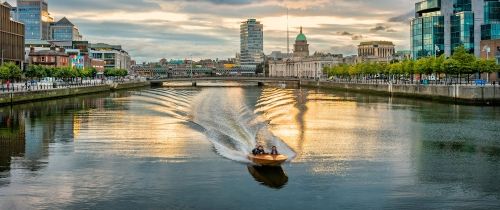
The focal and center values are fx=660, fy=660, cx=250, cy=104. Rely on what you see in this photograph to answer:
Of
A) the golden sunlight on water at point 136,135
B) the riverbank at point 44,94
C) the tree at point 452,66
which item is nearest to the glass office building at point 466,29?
the tree at point 452,66

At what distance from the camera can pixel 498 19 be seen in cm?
14100

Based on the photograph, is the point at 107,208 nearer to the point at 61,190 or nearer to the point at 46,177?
the point at 61,190

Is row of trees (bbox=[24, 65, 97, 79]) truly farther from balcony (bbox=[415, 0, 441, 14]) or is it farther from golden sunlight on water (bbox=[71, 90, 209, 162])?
balcony (bbox=[415, 0, 441, 14])

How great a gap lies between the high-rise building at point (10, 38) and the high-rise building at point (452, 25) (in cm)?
9239

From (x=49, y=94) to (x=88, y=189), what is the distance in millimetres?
75257

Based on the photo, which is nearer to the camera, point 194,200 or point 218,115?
point 194,200

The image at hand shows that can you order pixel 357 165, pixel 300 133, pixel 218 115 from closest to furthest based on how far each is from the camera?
pixel 357 165 → pixel 300 133 → pixel 218 115

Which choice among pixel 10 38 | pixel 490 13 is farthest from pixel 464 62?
pixel 10 38

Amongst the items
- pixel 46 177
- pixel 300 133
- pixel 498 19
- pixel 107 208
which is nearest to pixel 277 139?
pixel 300 133

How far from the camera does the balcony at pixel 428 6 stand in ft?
511

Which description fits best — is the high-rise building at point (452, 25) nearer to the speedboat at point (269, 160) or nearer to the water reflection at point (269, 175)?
the speedboat at point (269, 160)

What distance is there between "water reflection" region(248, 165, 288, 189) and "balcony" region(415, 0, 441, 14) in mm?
129896

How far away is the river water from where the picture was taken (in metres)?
29.2

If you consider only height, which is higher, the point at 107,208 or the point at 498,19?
the point at 498,19
